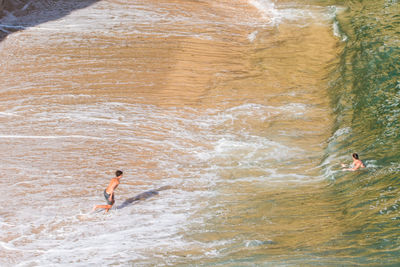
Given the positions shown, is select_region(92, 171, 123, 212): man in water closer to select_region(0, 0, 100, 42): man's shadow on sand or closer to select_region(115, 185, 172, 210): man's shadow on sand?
select_region(115, 185, 172, 210): man's shadow on sand

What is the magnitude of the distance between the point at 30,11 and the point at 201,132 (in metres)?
10.5

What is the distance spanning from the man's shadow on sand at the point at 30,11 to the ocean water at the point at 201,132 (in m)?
0.11

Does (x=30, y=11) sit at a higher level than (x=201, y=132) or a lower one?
higher

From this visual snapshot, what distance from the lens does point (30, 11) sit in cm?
2148

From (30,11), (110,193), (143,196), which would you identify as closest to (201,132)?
(143,196)

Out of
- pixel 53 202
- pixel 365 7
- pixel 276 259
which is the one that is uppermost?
pixel 365 7

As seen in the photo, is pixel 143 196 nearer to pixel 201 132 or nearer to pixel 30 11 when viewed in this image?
pixel 201 132

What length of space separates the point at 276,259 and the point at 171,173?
15.4ft

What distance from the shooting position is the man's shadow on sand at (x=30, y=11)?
20.2 meters

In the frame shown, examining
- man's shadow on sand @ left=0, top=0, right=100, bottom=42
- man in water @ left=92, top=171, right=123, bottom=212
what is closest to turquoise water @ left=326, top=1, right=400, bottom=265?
man in water @ left=92, top=171, right=123, bottom=212

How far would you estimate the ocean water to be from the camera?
9789 millimetres

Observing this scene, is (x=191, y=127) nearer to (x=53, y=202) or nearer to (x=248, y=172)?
(x=248, y=172)

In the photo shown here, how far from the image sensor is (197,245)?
9617 millimetres

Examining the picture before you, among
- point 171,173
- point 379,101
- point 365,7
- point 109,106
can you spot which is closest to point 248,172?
point 171,173
